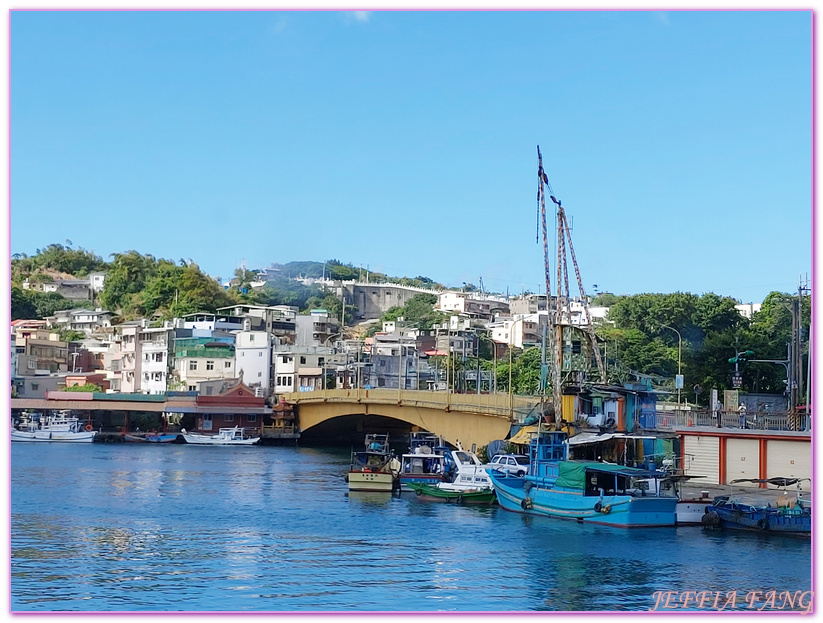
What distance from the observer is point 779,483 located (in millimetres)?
44969

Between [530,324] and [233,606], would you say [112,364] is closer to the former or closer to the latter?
[530,324]

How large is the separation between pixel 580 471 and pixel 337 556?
12.5 meters

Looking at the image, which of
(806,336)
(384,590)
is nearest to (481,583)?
(384,590)

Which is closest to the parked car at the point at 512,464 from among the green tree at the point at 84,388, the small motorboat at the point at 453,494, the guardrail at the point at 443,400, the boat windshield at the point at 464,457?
the small motorboat at the point at 453,494

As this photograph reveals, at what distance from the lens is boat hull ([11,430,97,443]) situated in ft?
307

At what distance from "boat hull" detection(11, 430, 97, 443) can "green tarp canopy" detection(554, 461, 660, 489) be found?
58.1 metres

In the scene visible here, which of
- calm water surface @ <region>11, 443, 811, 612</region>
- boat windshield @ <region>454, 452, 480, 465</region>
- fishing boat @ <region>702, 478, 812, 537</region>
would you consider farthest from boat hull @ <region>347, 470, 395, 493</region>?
fishing boat @ <region>702, 478, 812, 537</region>

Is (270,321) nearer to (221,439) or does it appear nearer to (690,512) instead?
(221,439)

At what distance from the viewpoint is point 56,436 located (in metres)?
93.8

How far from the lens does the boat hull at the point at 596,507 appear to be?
43.2 metres

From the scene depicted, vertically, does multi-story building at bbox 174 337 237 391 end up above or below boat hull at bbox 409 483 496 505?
above

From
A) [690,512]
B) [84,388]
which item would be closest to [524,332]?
[84,388]

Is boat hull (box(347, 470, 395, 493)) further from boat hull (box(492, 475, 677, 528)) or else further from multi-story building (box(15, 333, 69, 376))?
multi-story building (box(15, 333, 69, 376))

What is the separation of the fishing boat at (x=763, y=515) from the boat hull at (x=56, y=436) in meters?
64.3
